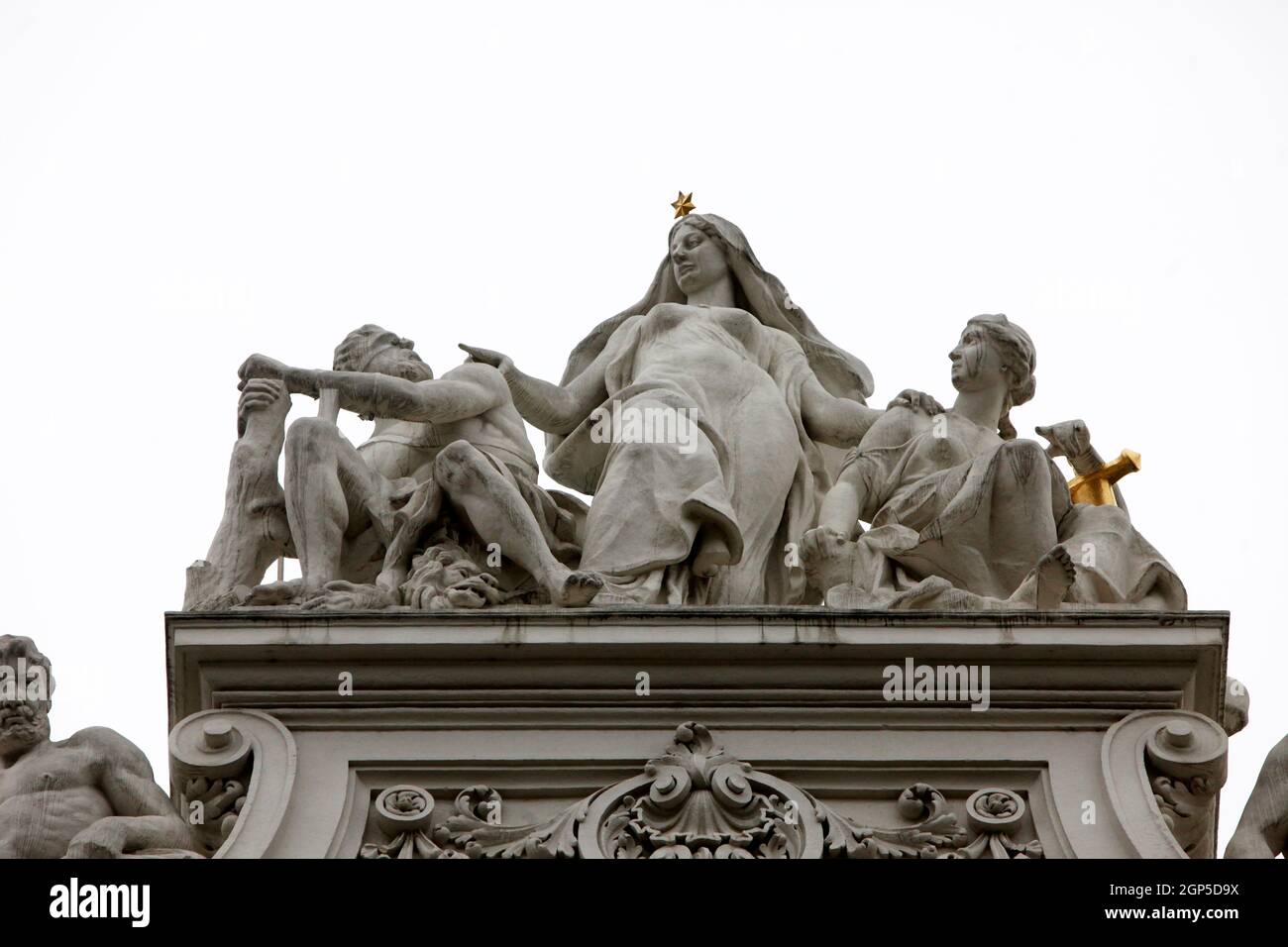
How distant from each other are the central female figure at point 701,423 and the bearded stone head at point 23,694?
9.38ft

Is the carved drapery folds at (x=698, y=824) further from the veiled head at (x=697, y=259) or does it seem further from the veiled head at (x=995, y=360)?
the veiled head at (x=697, y=259)

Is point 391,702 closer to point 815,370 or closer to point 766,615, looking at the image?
point 766,615

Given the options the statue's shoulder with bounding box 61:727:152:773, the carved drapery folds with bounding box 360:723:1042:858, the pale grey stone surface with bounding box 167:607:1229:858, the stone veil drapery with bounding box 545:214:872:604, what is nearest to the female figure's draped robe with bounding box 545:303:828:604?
the stone veil drapery with bounding box 545:214:872:604

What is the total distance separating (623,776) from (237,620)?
6.84 feet

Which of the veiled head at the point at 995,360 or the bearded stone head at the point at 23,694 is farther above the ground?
the veiled head at the point at 995,360

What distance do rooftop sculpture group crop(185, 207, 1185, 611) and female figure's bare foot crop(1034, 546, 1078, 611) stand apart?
11 mm

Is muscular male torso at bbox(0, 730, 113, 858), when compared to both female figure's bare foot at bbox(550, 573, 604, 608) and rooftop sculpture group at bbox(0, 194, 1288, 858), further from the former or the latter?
female figure's bare foot at bbox(550, 573, 604, 608)

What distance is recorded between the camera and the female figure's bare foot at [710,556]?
17.9 meters

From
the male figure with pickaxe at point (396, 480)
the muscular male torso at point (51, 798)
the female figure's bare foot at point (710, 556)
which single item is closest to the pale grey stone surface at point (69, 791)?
the muscular male torso at point (51, 798)

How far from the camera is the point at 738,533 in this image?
17.9 m

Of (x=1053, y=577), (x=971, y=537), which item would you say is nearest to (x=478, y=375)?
(x=971, y=537)

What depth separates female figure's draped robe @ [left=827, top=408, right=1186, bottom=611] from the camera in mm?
17656

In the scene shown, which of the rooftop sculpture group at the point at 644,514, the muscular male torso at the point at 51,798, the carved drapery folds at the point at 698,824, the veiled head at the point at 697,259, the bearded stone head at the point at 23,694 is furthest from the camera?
the veiled head at the point at 697,259
